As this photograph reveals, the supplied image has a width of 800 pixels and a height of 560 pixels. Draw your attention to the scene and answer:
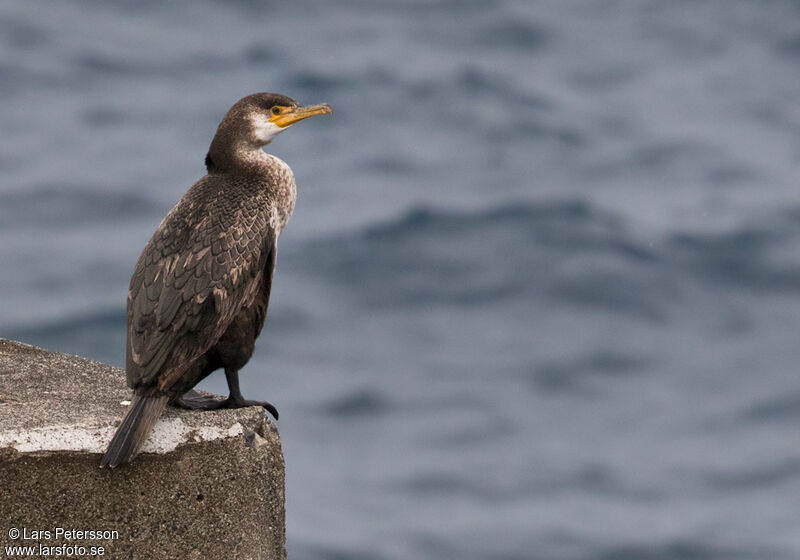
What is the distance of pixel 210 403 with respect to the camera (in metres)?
5.54

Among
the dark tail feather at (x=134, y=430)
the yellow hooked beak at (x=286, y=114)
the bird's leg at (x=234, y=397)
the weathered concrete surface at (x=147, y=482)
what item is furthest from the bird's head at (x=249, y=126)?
the dark tail feather at (x=134, y=430)

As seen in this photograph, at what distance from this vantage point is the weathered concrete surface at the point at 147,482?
4.50 meters

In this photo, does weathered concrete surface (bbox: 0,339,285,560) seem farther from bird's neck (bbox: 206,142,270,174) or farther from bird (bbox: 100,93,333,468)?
bird's neck (bbox: 206,142,270,174)

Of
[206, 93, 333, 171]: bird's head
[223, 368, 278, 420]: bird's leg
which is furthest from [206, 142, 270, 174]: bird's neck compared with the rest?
[223, 368, 278, 420]: bird's leg

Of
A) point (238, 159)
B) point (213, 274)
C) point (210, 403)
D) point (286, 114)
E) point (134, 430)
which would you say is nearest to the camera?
point (134, 430)

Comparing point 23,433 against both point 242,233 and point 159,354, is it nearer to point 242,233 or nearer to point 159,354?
point 159,354

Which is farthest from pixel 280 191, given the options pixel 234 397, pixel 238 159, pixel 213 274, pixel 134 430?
pixel 134 430

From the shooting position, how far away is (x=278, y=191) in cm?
603

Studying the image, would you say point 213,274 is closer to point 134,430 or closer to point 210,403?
point 210,403

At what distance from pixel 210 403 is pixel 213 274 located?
2.04 feet

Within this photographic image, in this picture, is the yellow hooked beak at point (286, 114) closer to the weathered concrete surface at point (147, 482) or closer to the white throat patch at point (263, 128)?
the white throat patch at point (263, 128)

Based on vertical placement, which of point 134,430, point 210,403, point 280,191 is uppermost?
point 280,191

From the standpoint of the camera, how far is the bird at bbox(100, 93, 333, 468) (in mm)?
5172

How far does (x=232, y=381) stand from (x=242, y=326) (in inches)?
10.6
